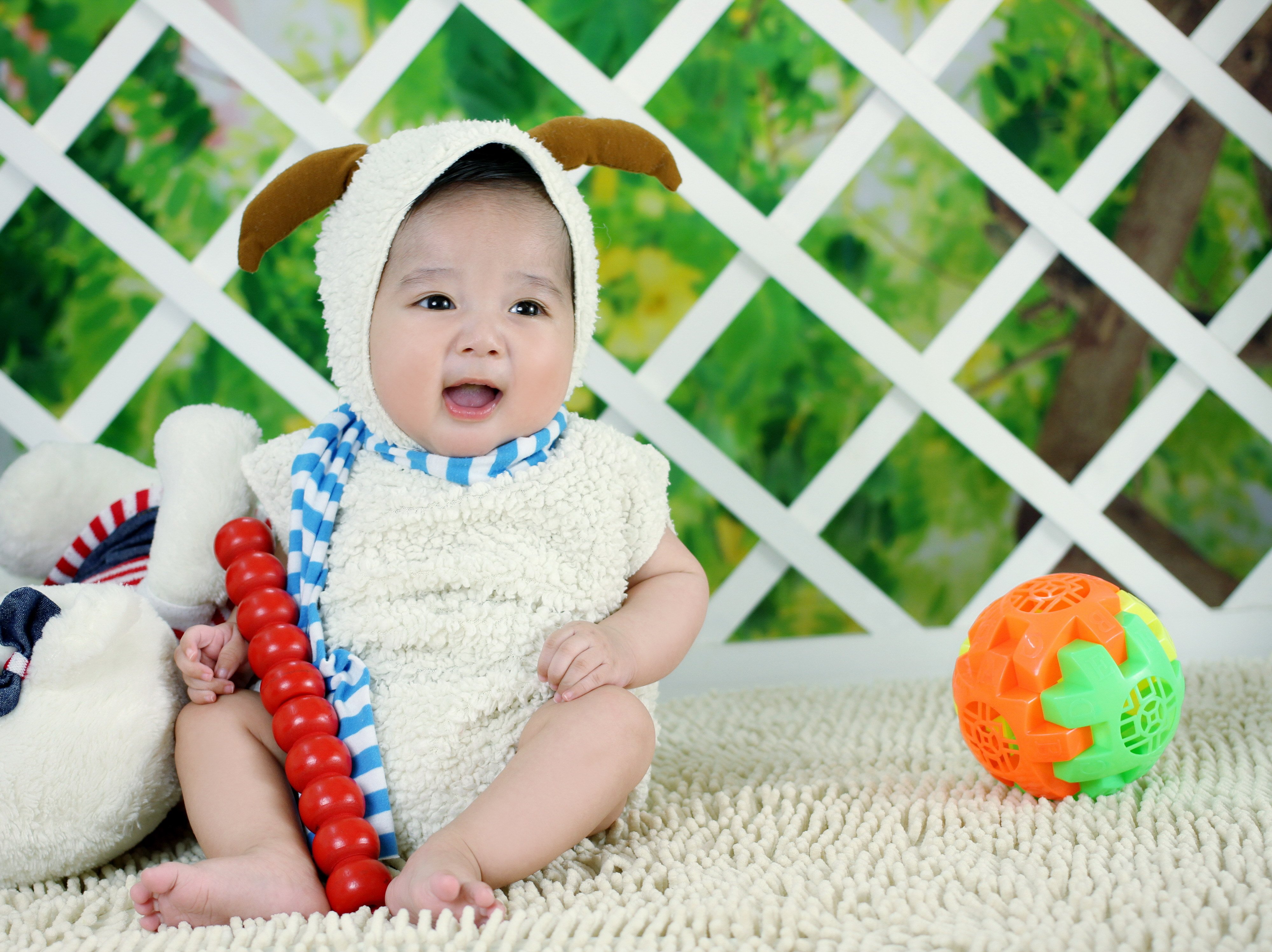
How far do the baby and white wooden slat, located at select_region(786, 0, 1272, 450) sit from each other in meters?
0.55

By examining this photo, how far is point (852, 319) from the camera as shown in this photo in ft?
3.93

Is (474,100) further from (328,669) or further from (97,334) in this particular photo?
(328,669)

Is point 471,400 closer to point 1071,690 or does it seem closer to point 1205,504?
point 1071,690

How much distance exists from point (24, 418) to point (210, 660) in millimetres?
578

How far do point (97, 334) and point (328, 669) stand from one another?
83 centimetres

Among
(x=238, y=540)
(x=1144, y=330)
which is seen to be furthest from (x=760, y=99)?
(x=238, y=540)

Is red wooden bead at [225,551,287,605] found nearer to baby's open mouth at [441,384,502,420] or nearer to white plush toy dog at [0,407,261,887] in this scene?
white plush toy dog at [0,407,261,887]

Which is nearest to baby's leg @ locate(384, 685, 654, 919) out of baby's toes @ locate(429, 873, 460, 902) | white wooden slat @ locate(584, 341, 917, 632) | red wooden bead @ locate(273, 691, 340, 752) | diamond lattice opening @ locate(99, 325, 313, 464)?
baby's toes @ locate(429, 873, 460, 902)

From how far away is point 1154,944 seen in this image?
1.66 feet

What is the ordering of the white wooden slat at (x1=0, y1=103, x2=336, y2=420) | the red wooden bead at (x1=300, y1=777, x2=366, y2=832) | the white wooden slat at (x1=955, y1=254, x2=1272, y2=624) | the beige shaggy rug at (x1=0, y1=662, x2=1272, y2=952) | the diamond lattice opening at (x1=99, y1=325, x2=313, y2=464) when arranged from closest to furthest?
the beige shaggy rug at (x1=0, y1=662, x2=1272, y2=952), the red wooden bead at (x1=300, y1=777, x2=366, y2=832), the white wooden slat at (x1=0, y1=103, x2=336, y2=420), the white wooden slat at (x1=955, y1=254, x2=1272, y2=624), the diamond lattice opening at (x1=99, y1=325, x2=313, y2=464)

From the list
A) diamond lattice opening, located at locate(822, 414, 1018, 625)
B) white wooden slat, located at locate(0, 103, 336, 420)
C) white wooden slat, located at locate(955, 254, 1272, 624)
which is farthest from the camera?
diamond lattice opening, located at locate(822, 414, 1018, 625)

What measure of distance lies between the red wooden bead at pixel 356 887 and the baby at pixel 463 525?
5 cm

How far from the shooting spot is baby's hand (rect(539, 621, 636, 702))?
66 centimetres

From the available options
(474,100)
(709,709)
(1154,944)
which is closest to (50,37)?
(474,100)
